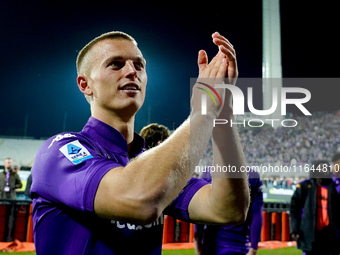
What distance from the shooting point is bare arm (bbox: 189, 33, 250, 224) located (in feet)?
4.11

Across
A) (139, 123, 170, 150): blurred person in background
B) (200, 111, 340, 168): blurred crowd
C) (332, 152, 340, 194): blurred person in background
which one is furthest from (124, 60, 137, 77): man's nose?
(200, 111, 340, 168): blurred crowd

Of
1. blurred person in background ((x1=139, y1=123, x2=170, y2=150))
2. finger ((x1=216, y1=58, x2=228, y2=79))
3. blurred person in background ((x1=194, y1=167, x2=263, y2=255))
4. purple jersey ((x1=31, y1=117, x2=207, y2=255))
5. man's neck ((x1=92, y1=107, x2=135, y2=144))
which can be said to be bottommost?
blurred person in background ((x1=194, y1=167, x2=263, y2=255))

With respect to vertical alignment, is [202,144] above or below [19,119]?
below

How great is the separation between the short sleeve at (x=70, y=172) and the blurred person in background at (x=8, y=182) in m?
9.20

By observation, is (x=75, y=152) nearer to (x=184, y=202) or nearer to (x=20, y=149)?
(x=184, y=202)

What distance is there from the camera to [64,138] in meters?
1.19

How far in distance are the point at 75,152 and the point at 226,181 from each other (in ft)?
1.92

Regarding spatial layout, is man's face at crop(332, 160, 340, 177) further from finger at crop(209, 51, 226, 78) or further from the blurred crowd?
the blurred crowd

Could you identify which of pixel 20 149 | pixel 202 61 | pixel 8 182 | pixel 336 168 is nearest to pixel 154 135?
pixel 202 61

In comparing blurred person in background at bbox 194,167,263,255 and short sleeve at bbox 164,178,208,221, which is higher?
short sleeve at bbox 164,178,208,221

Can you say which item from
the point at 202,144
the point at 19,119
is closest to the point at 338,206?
the point at 202,144

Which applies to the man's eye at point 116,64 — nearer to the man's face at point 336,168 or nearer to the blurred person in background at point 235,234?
the blurred person in background at point 235,234

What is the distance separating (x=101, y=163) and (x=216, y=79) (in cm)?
44

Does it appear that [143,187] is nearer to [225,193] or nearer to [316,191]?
[225,193]
